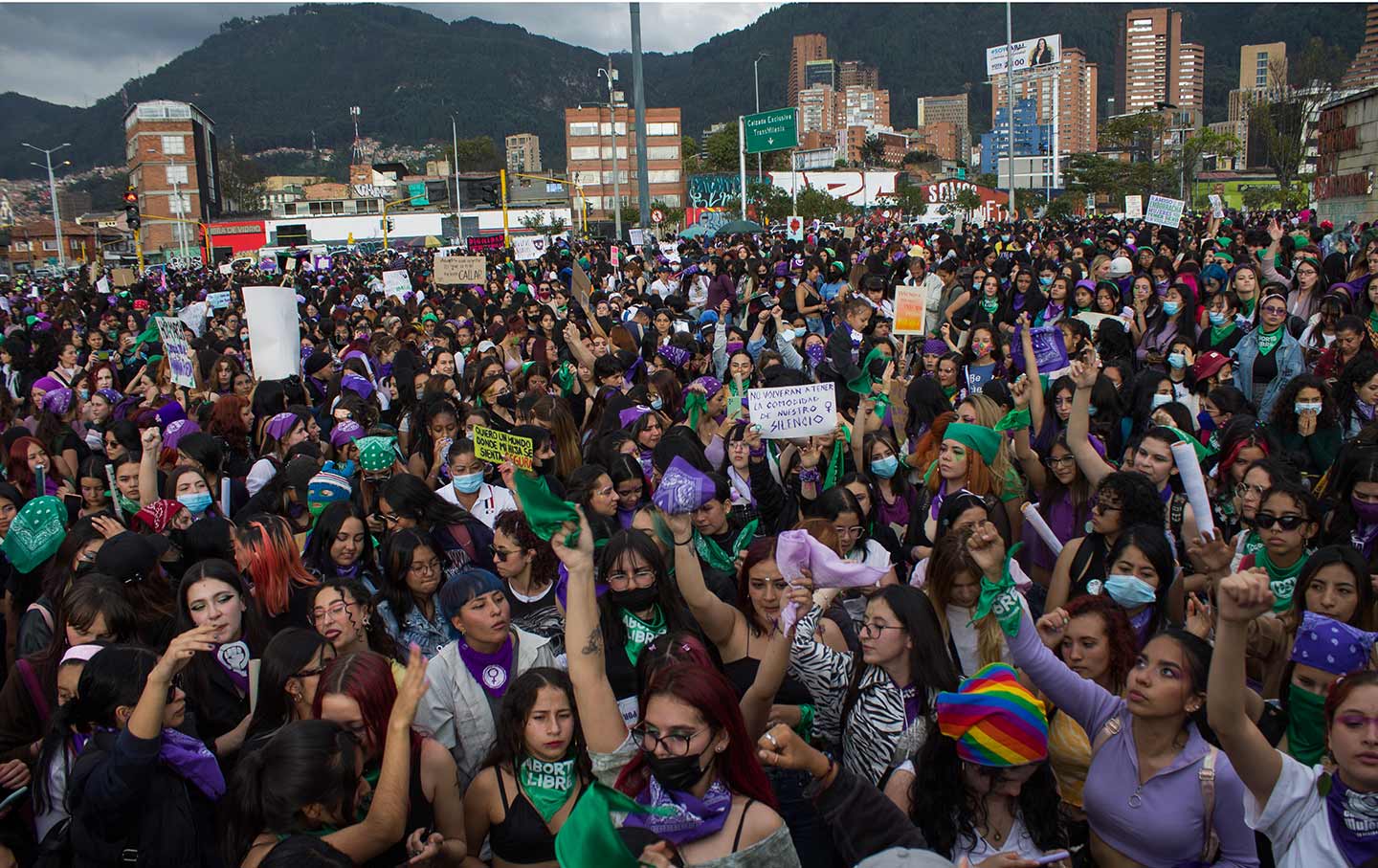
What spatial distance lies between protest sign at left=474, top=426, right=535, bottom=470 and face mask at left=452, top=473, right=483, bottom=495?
0.41 meters

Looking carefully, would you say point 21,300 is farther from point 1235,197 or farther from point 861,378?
point 1235,197

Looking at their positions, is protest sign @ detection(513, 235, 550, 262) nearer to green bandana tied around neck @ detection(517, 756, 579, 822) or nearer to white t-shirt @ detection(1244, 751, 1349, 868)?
green bandana tied around neck @ detection(517, 756, 579, 822)

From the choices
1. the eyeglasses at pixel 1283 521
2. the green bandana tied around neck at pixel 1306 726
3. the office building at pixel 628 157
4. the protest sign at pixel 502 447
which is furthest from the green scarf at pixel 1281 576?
the office building at pixel 628 157

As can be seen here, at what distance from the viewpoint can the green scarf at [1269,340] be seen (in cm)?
891

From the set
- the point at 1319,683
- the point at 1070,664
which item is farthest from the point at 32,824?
the point at 1319,683

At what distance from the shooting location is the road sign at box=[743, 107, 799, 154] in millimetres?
38781

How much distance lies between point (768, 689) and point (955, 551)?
3.38 ft

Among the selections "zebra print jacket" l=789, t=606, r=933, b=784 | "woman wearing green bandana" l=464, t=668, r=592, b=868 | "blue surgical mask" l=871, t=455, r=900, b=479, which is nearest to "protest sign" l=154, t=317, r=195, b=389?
"blue surgical mask" l=871, t=455, r=900, b=479

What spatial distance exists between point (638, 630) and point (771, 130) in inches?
1464

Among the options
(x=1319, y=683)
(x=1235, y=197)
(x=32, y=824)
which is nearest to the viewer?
(x=1319, y=683)

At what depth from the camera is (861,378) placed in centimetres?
840

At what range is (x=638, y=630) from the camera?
448cm

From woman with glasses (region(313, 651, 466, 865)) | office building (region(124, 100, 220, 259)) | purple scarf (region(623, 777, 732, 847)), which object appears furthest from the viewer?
office building (region(124, 100, 220, 259))

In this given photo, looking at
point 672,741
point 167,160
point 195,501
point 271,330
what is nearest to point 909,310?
point 271,330
